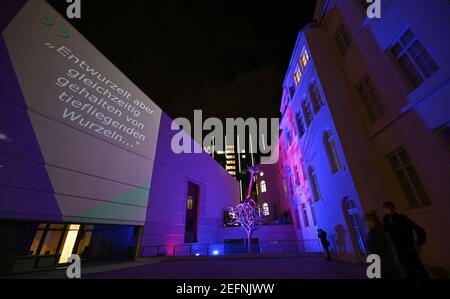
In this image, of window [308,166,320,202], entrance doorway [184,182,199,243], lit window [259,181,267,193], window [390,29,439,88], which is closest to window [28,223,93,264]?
entrance doorway [184,182,199,243]

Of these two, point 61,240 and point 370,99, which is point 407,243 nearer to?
point 370,99

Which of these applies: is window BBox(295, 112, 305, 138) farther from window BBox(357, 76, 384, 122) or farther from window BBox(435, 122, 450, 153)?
window BBox(435, 122, 450, 153)

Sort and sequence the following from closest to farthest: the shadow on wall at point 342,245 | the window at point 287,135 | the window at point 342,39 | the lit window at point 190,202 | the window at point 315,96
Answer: the shadow on wall at point 342,245, the window at point 342,39, the window at point 315,96, the window at point 287,135, the lit window at point 190,202

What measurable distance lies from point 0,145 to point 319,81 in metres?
16.1

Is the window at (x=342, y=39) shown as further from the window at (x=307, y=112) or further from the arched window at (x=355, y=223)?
the arched window at (x=355, y=223)

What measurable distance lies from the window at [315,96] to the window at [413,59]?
4295 mm

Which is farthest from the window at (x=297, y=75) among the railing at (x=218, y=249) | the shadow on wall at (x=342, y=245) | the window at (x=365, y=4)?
the railing at (x=218, y=249)

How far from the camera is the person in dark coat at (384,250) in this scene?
2.83 m

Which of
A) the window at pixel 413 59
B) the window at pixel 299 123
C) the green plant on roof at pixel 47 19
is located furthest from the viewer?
the window at pixel 299 123

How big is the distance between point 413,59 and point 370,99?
2097mm

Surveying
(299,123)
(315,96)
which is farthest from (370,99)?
(299,123)

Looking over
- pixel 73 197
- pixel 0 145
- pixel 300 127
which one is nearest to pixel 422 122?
pixel 300 127

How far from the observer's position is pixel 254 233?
23641mm
